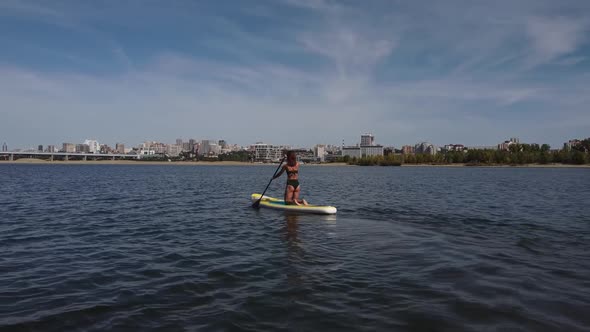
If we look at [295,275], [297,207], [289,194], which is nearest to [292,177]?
[289,194]

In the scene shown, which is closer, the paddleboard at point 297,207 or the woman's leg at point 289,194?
the paddleboard at point 297,207

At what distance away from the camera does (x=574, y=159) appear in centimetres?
18650

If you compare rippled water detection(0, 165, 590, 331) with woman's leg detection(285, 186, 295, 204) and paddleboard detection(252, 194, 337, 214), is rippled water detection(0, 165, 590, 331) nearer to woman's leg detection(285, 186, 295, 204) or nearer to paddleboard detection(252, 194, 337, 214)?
paddleboard detection(252, 194, 337, 214)

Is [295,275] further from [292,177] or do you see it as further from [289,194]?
[289,194]

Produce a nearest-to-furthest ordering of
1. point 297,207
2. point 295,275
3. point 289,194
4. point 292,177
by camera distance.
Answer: point 295,275 → point 297,207 → point 292,177 → point 289,194

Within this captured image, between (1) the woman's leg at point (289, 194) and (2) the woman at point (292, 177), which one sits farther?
(1) the woman's leg at point (289, 194)

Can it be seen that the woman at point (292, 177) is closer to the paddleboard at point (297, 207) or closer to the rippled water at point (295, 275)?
the paddleboard at point (297, 207)

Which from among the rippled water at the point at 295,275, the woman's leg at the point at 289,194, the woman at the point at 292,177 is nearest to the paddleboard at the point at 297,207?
the woman's leg at the point at 289,194

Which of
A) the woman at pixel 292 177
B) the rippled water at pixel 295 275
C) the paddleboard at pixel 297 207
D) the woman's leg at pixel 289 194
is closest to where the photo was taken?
the rippled water at pixel 295 275

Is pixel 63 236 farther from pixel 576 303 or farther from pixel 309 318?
pixel 576 303

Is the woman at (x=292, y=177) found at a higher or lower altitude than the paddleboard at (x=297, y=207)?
higher

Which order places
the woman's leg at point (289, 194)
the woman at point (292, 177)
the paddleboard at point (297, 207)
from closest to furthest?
the paddleboard at point (297, 207), the woman at point (292, 177), the woman's leg at point (289, 194)

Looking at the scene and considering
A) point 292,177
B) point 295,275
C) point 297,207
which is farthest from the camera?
point 292,177

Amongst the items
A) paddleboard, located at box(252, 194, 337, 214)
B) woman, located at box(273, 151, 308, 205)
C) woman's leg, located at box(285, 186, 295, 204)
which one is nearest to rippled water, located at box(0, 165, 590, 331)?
paddleboard, located at box(252, 194, 337, 214)
